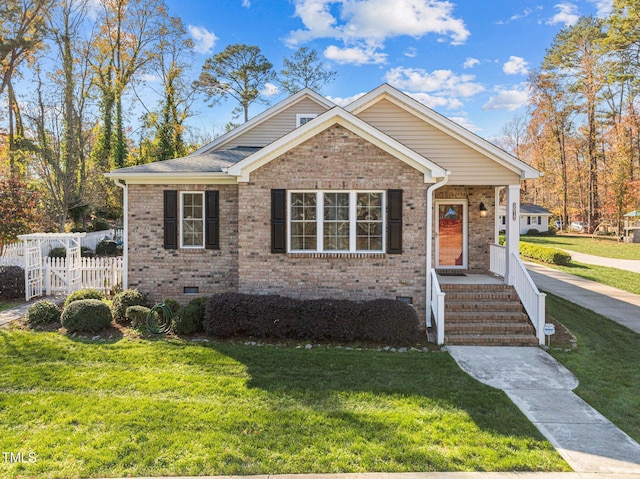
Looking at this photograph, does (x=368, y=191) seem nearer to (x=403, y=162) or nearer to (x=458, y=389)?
(x=403, y=162)

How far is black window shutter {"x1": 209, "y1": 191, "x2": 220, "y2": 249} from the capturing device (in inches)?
385

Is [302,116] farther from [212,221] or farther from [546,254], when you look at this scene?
[546,254]

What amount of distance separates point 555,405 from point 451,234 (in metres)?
6.86

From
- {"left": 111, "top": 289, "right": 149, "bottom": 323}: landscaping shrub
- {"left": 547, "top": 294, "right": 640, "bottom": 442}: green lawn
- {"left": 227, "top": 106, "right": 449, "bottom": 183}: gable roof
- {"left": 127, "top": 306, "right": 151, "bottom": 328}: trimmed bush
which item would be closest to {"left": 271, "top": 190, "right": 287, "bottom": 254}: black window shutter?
{"left": 227, "top": 106, "right": 449, "bottom": 183}: gable roof

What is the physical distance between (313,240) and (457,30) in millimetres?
12868

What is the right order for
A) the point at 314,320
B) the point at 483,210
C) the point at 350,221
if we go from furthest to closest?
1. the point at 483,210
2. the point at 350,221
3. the point at 314,320

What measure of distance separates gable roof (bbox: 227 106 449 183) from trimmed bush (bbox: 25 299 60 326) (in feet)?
17.5

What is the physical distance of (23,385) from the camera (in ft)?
18.6

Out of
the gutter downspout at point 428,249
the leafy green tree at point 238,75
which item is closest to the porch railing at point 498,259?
the gutter downspout at point 428,249

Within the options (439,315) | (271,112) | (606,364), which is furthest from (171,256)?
(606,364)

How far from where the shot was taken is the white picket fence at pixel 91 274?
38.1 ft

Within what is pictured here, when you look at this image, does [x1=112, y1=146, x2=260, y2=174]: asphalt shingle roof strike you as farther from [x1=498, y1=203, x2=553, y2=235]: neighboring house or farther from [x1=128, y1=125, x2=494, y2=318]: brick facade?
[x1=498, y1=203, x2=553, y2=235]: neighboring house

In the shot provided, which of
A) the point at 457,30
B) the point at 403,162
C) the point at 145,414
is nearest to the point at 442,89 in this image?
the point at 457,30

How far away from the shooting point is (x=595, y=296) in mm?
13086
